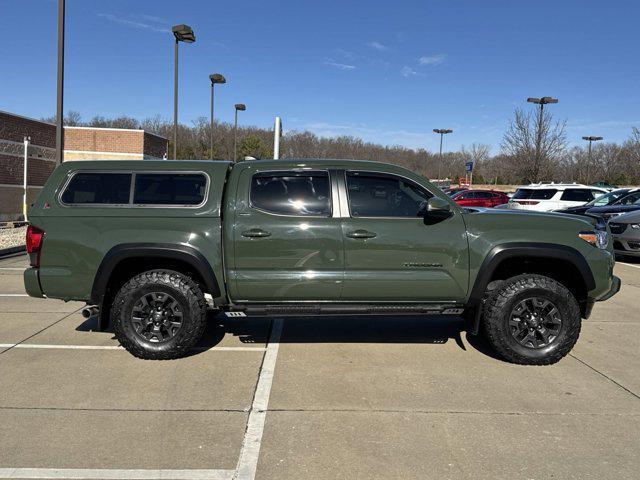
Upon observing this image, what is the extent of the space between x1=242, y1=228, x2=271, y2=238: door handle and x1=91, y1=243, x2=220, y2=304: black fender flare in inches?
17.6

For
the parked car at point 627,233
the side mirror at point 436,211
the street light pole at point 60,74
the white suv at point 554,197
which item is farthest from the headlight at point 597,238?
the white suv at point 554,197

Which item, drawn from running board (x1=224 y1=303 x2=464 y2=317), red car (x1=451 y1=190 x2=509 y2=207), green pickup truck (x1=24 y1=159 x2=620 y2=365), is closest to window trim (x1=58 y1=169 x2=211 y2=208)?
green pickup truck (x1=24 y1=159 x2=620 y2=365)

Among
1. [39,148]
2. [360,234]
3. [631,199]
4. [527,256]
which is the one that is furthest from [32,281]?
[39,148]

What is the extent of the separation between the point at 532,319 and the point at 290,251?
2388 mm

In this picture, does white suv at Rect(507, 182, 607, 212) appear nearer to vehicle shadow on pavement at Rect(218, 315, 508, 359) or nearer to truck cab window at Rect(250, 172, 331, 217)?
vehicle shadow on pavement at Rect(218, 315, 508, 359)

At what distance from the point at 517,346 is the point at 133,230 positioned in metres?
3.73

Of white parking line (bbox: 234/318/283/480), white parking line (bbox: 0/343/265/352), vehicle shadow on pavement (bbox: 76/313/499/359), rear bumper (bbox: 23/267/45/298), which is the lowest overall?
white parking line (bbox: 234/318/283/480)

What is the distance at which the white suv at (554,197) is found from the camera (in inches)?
716

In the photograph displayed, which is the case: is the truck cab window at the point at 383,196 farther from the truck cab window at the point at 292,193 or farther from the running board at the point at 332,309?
the running board at the point at 332,309

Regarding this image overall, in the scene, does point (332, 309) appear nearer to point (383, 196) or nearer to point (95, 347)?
point (383, 196)

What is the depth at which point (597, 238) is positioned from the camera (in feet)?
15.8

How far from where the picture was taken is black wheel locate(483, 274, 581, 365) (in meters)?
4.74

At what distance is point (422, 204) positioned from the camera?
4816mm

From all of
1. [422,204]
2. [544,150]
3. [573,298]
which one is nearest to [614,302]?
[573,298]
